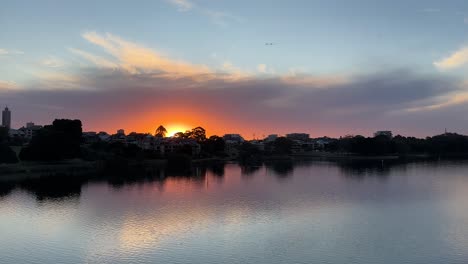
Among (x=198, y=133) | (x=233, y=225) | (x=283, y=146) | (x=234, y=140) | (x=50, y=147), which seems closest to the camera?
(x=233, y=225)

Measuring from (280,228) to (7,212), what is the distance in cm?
1099

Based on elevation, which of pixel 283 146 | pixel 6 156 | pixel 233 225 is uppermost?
pixel 283 146

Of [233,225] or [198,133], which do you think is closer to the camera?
[233,225]

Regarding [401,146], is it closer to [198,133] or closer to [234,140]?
[198,133]

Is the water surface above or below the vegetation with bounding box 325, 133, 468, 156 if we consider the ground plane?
below

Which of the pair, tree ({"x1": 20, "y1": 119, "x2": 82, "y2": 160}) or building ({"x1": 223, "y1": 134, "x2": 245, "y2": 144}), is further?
building ({"x1": 223, "y1": 134, "x2": 245, "y2": 144})

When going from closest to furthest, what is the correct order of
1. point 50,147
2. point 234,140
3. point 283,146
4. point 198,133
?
point 50,147 → point 198,133 → point 283,146 → point 234,140

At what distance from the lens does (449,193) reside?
73.1ft

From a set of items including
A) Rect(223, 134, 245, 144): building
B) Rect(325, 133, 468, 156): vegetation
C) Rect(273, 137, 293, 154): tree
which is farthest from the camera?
Rect(223, 134, 245, 144): building

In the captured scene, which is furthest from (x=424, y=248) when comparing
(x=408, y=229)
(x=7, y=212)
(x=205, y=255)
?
(x=7, y=212)

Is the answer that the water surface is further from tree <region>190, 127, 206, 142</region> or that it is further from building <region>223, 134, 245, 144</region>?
building <region>223, 134, 245, 144</region>

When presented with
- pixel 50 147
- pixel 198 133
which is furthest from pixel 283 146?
pixel 50 147

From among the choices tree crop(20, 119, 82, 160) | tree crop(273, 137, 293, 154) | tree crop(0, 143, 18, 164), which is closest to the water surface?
tree crop(0, 143, 18, 164)

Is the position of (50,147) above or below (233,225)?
above
